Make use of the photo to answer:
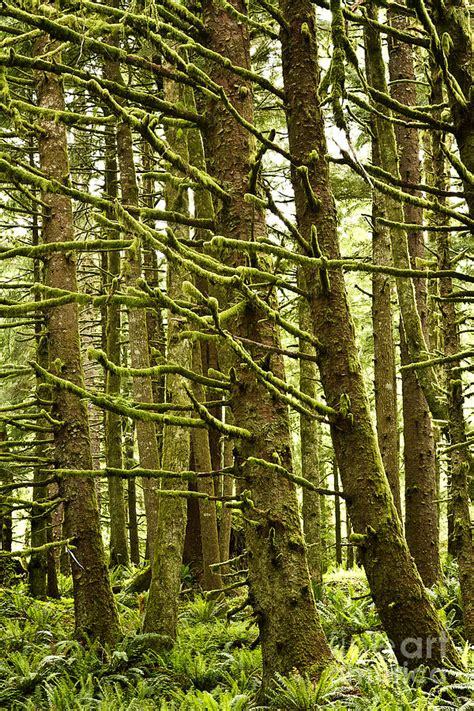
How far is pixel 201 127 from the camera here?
4363 millimetres

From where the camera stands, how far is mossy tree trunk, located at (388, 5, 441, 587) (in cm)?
946

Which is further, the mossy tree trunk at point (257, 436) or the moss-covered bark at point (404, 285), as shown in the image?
the moss-covered bark at point (404, 285)

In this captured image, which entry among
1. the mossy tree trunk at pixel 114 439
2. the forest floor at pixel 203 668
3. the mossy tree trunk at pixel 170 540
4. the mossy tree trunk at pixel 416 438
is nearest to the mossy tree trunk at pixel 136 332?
the mossy tree trunk at pixel 114 439

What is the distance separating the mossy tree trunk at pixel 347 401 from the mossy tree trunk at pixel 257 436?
39cm

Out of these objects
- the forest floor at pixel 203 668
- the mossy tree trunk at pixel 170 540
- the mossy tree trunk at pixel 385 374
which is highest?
the mossy tree trunk at pixel 385 374

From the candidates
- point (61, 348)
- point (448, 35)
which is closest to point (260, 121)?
point (61, 348)

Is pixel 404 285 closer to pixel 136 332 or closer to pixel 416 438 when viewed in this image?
pixel 416 438

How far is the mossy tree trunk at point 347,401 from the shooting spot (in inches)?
156

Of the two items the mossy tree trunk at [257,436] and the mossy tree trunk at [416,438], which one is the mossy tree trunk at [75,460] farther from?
the mossy tree trunk at [416,438]

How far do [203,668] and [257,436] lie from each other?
3881mm

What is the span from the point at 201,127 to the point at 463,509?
4.69 metres

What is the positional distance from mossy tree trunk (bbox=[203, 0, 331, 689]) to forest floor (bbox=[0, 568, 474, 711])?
378mm

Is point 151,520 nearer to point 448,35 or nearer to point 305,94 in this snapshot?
point 305,94

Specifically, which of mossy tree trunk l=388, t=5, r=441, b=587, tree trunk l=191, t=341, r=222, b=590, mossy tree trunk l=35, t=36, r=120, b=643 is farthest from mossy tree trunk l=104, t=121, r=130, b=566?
mossy tree trunk l=388, t=5, r=441, b=587
